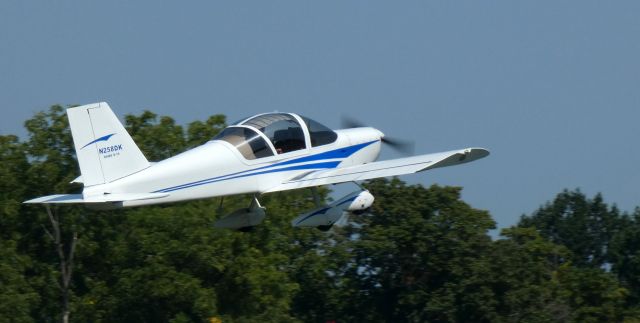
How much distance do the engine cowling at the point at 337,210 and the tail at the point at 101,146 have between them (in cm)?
313

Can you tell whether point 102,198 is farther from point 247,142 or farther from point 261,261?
point 261,261

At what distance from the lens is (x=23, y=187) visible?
137 feet

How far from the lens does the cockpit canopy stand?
2227cm

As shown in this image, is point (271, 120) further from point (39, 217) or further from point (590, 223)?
point (590, 223)

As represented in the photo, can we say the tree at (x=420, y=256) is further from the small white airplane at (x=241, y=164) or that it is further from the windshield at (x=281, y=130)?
the windshield at (x=281, y=130)

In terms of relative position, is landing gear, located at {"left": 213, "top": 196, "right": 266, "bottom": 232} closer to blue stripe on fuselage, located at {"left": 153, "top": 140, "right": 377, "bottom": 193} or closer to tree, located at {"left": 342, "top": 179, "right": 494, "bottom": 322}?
blue stripe on fuselage, located at {"left": 153, "top": 140, "right": 377, "bottom": 193}

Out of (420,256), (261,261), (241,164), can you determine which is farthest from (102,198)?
(420,256)

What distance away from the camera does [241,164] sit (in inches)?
865

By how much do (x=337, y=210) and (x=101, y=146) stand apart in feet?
14.0

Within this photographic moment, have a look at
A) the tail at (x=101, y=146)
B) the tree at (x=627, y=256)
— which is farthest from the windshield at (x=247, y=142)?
the tree at (x=627, y=256)

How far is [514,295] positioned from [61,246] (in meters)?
15.6

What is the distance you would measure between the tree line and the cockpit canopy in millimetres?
13136

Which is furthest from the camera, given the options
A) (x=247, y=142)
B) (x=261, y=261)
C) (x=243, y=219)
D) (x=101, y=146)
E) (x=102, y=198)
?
(x=261, y=261)

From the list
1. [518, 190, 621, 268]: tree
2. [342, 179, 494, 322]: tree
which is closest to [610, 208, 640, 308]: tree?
[518, 190, 621, 268]: tree
